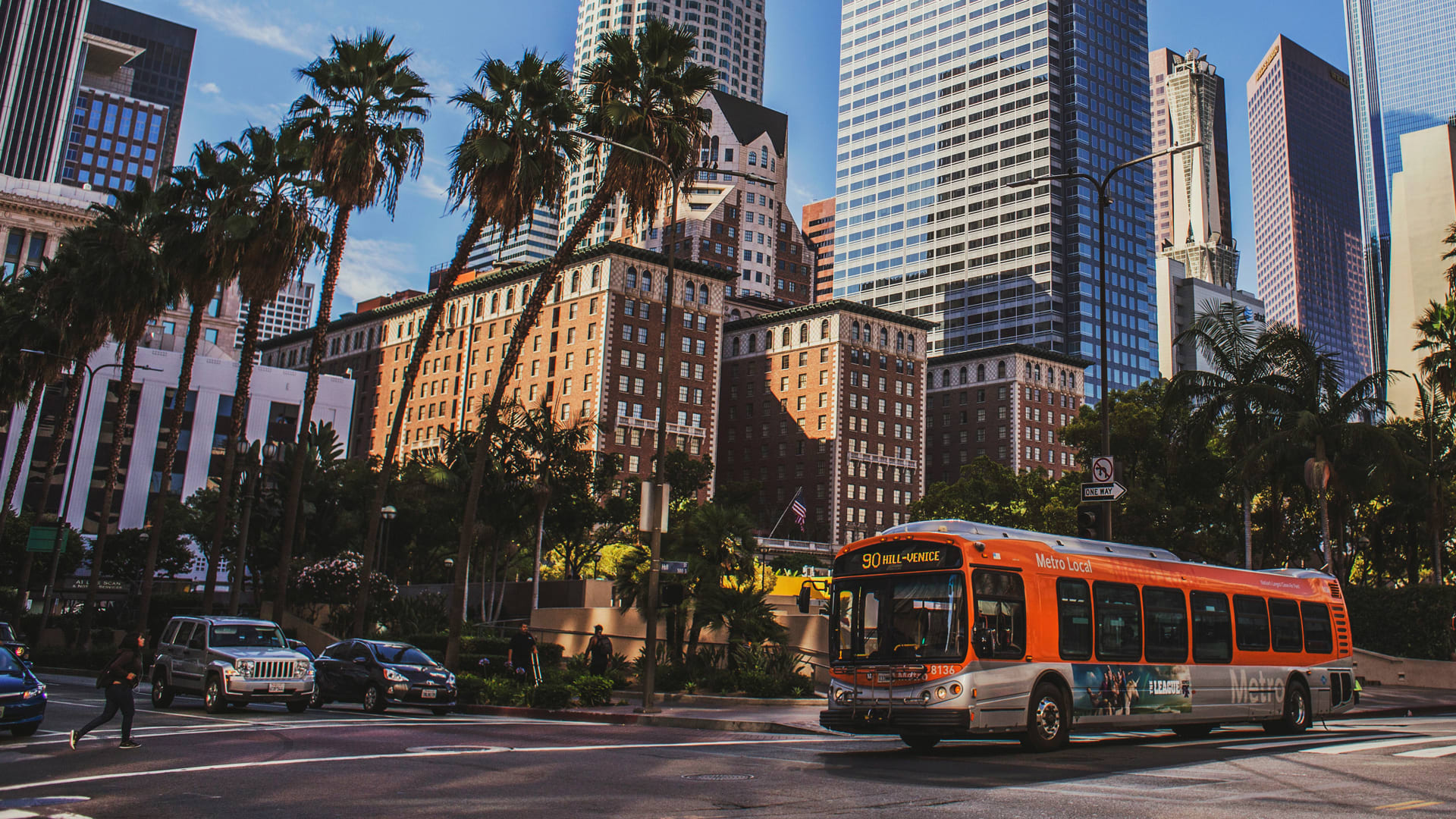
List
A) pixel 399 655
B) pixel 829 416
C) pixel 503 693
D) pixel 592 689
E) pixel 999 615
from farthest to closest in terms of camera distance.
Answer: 1. pixel 829 416
2. pixel 503 693
3. pixel 399 655
4. pixel 592 689
5. pixel 999 615

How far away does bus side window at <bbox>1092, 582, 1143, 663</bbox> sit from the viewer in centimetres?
1772

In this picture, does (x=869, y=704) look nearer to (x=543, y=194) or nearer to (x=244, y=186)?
(x=543, y=194)

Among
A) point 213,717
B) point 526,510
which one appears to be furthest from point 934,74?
point 213,717

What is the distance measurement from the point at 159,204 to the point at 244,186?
15.1 feet

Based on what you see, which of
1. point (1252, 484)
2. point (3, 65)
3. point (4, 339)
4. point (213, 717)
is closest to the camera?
point (213, 717)

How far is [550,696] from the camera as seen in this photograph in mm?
24484

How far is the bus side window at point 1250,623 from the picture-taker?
20391mm

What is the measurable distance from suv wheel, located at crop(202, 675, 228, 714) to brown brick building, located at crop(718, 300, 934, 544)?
98.4 meters

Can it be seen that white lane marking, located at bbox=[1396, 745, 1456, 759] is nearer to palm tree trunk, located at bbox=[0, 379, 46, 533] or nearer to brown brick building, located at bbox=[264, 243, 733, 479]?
palm tree trunk, located at bbox=[0, 379, 46, 533]

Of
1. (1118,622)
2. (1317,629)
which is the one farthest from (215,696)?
(1317,629)

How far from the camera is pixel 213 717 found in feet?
68.9

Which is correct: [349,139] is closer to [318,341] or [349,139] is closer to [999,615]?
[318,341]

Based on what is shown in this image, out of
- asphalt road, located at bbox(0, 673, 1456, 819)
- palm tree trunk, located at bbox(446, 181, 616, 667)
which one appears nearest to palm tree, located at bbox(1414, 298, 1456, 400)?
asphalt road, located at bbox(0, 673, 1456, 819)

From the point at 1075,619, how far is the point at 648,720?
9.15 meters
